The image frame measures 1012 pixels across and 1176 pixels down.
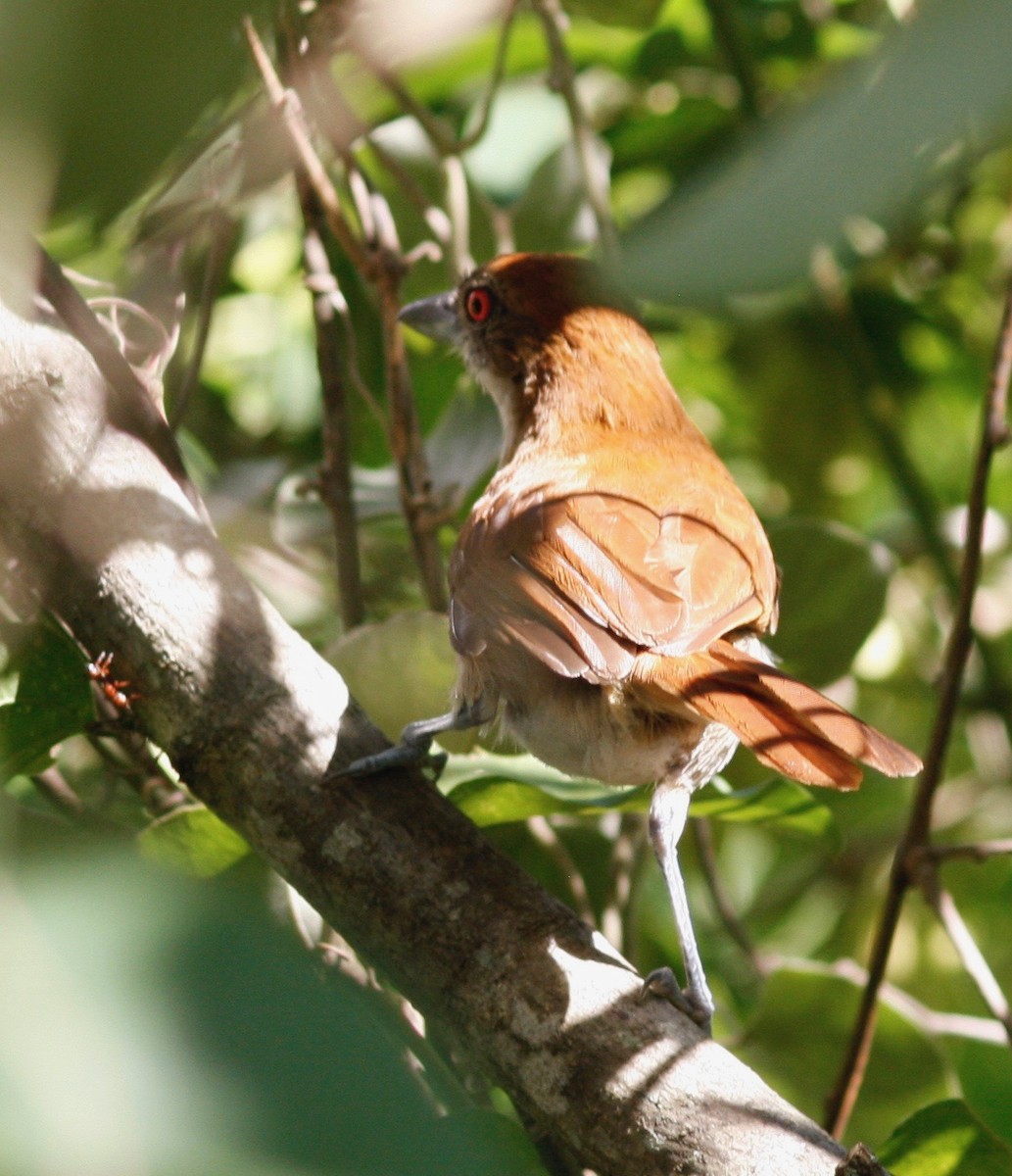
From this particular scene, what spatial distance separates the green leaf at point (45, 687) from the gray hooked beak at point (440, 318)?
152 cm

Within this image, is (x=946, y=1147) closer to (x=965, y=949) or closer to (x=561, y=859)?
(x=965, y=949)

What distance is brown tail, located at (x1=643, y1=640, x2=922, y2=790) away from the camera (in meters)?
1.90

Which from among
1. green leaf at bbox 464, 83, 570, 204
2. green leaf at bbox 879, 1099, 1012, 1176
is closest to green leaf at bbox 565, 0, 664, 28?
green leaf at bbox 464, 83, 570, 204

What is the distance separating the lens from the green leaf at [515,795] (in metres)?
2.01

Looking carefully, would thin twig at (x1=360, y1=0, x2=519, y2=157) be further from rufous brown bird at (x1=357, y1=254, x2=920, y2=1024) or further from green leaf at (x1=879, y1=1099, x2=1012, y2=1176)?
green leaf at (x1=879, y1=1099, x2=1012, y2=1176)

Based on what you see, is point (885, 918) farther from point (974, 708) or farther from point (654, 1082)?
point (974, 708)

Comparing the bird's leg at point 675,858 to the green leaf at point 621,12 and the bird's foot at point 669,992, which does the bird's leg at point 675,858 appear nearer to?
the bird's foot at point 669,992

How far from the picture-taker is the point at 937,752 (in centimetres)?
236

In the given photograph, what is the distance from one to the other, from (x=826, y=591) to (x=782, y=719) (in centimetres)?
85

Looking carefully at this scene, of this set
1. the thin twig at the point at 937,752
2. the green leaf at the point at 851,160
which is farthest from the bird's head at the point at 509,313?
the green leaf at the point at 851,160

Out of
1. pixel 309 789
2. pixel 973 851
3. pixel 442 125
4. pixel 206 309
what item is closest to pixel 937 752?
pixel 973 851

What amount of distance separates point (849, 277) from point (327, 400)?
1.80 m

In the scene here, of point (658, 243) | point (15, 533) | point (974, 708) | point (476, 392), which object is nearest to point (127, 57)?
point (658, 243)

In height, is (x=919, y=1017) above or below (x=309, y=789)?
below
